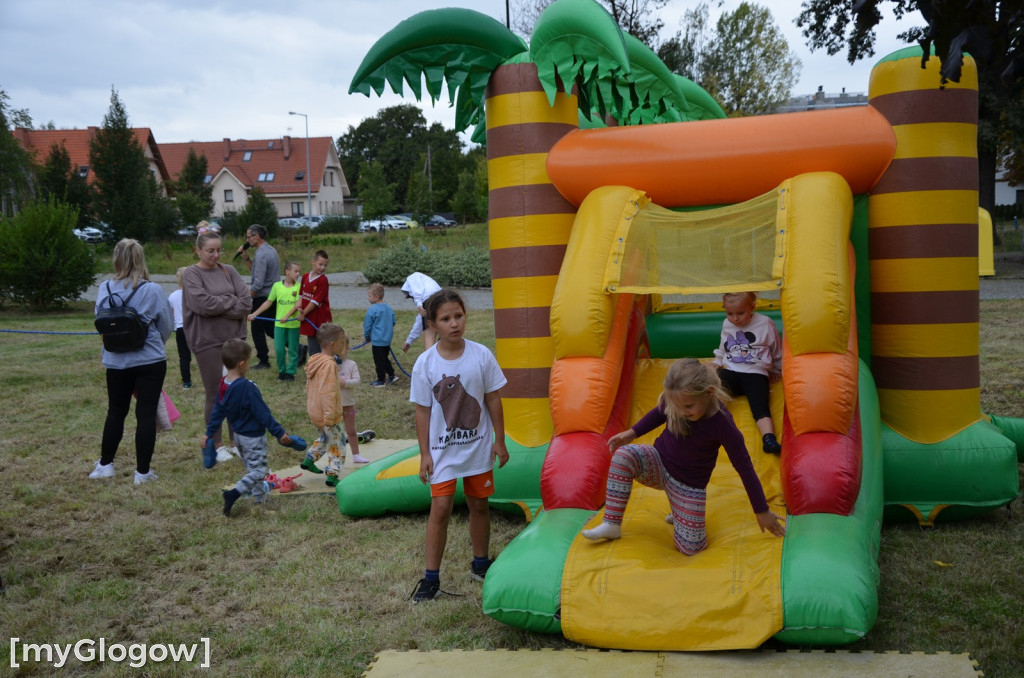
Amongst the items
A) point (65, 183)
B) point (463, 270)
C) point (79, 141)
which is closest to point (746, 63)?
point (463, 270)

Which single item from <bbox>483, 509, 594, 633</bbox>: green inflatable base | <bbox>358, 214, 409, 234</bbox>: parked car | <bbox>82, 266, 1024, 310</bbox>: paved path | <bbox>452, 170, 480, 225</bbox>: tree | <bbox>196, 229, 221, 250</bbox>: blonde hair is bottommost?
<bbox>483, 509, 594, 633</bbox>: green inflatable base

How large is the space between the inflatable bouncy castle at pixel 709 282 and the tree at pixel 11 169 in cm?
2214

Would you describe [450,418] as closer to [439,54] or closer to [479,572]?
[479,572]

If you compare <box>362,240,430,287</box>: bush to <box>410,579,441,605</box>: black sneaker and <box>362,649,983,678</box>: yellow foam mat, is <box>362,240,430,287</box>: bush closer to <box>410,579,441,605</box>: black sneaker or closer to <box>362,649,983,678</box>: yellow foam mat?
<box>410,579,441,605</box>: black sneaker

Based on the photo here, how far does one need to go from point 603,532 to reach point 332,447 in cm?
291

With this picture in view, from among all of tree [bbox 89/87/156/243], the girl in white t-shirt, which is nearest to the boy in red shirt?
the girl in white t-shirt

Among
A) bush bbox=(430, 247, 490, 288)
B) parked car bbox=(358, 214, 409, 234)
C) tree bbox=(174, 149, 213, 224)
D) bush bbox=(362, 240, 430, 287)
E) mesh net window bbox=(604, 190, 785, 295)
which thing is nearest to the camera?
mesh net window bbox=(604, 190, 785, 295)

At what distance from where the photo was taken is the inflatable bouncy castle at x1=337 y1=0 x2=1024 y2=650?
4.15 metres

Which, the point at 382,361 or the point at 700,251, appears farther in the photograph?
the point at 382,361

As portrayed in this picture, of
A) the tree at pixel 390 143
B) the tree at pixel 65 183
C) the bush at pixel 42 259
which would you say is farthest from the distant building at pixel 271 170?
→ the bush at pixel 42 259

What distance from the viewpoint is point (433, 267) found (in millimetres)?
23656

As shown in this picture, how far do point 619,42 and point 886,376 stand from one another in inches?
95.5

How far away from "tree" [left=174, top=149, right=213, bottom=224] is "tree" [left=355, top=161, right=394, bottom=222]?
7.88 metres

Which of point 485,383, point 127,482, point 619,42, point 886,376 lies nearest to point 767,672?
point 485,383
